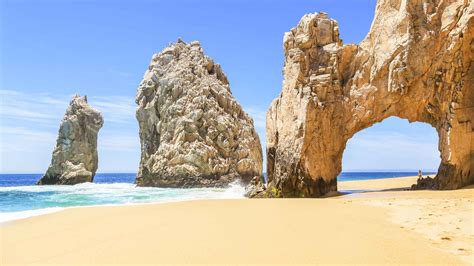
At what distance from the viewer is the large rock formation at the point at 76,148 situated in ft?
174

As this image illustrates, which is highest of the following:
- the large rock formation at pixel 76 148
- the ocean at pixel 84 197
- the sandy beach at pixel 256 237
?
the large rock formation at pixel 76 148

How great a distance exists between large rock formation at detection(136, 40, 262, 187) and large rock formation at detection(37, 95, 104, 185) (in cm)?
1371

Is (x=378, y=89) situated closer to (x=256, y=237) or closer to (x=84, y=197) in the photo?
(x=256, y=237)

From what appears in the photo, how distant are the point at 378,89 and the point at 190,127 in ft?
86.6

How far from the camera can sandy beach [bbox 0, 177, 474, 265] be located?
553 cm

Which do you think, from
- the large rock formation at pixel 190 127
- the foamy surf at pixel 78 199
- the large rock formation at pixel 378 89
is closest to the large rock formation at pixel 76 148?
the large rock formation at pixel 190 127

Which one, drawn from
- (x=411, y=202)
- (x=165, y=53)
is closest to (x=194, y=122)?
(x=165, y=53)

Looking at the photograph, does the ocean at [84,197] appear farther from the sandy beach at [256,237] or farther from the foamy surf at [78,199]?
the sandy beach at [256,237]

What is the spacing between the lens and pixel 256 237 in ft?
22.7

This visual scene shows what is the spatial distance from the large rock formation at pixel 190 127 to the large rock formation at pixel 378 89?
22.6 meters

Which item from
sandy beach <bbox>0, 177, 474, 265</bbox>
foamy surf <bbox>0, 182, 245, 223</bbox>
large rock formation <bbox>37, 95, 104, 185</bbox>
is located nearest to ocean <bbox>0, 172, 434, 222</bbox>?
foamy surf <bbox>0, 182, 245, 223</bbox>

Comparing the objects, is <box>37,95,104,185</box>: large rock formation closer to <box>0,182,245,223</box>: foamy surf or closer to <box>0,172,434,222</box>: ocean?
<box>0,172,434,222</box>: ocean

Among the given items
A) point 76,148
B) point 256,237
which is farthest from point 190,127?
point 256,237

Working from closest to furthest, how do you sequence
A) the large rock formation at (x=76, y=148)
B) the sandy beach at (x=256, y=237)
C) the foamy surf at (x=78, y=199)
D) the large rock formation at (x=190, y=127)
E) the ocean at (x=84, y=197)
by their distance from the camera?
the sandy beach at (x=256, y=237) → the foamy surf at (x=78, y=199) → the ocean at (x=84, y=197) → the large rock formation at (x=190, y=127) → the large rock formation at (x=76, y=148)
